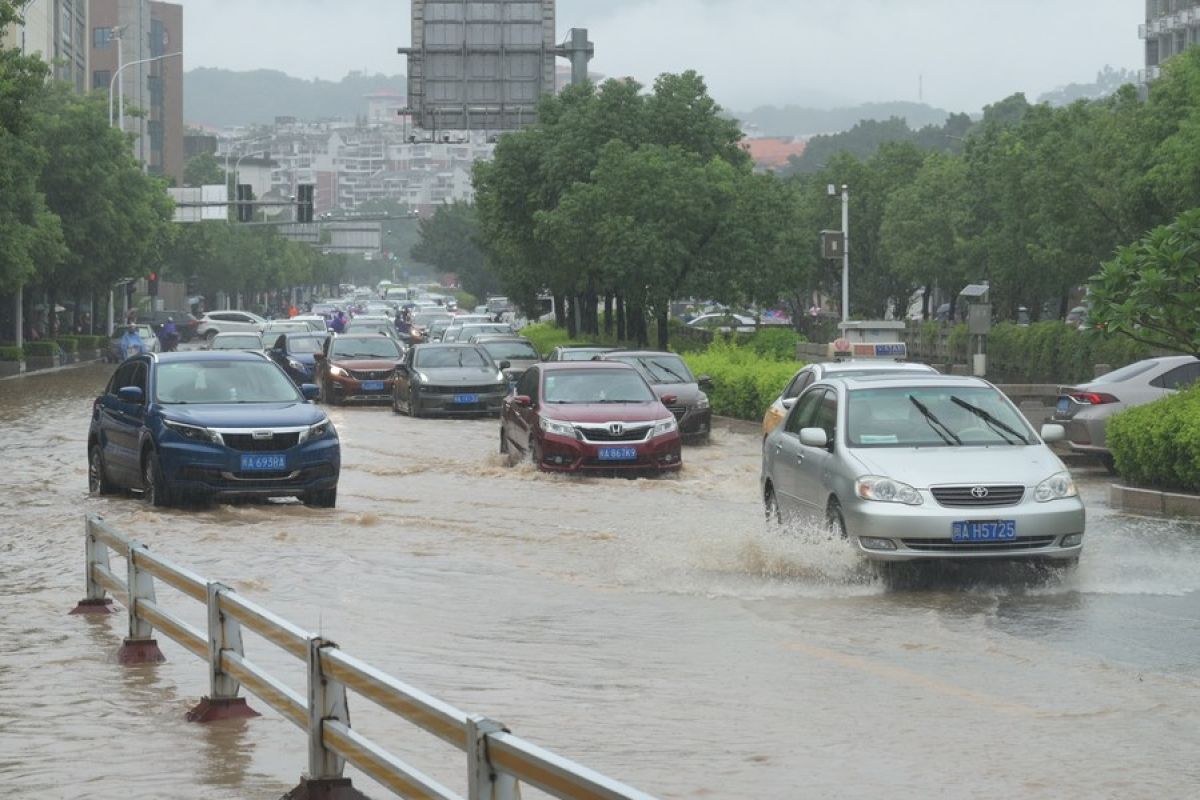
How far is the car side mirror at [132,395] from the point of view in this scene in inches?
804

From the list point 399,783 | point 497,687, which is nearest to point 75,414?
point 497,687

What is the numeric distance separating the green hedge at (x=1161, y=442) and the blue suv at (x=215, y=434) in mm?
7850

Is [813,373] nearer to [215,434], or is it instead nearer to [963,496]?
[215,434]

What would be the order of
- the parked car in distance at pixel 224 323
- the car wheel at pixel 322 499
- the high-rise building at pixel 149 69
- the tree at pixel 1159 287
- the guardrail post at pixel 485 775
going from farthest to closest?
the high-rise building at pixel 149 69 < the parked car in distance at pixel 224 323 < the tree at pixel 1159 287 < the car wheel at pixel 322 499 < the guardrail post at pixel 485 775

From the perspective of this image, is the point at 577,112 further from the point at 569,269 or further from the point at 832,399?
the point at 832,399

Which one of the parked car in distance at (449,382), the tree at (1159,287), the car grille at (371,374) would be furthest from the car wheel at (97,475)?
the car grille at (371,374)

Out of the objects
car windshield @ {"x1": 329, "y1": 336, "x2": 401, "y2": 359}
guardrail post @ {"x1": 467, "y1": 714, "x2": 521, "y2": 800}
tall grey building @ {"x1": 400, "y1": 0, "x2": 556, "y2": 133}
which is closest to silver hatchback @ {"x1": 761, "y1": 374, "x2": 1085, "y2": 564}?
guardrail post @ {"x1": 467, "y1": 714, "x2": 521, "y2": 800}

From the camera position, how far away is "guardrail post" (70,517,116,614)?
39.2 ft

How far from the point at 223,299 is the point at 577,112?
112 m

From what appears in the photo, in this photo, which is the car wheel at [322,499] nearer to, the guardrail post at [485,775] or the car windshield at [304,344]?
the guardrail post at [485,775]

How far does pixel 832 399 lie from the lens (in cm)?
1588

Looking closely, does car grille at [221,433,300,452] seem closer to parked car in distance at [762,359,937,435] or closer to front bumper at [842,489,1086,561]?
parked car in distance at [762,359,937,435]

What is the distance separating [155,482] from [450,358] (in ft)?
65.5

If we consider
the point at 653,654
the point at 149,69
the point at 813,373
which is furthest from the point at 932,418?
the point at 149,69
